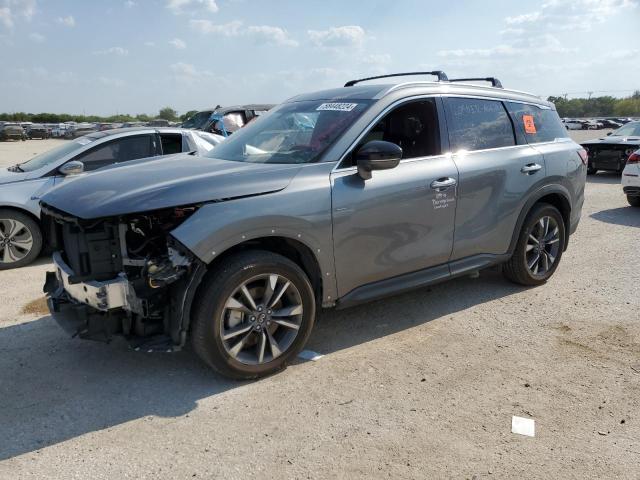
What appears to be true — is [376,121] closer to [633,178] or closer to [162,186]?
[162,186]

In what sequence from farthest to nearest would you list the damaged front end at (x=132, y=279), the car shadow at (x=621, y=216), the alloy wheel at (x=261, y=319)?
the car shadow at (x=621, y=216) → the alloy wheel at (x=261, y=319) → the damaged front end at (x=132, y=279)

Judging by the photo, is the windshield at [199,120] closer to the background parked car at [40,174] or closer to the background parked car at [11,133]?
the background parked car at [40,174]

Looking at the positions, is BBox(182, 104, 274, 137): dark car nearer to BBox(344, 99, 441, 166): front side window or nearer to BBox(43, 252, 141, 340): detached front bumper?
BBox(344, 99, 441, 166): front side window

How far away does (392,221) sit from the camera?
13.3 feet

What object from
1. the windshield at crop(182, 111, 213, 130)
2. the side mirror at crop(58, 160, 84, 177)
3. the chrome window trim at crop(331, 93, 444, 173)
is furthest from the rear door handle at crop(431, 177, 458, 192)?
the windshield at crop(182, 111, 213, 130)

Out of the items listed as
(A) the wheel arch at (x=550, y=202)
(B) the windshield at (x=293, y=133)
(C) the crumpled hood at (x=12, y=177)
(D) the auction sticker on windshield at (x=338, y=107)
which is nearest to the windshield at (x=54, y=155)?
(C) the crumpled hood at (x=12, y=177)

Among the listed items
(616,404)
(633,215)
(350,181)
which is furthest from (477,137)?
(633,215)

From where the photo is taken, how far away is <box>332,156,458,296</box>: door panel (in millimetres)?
3855

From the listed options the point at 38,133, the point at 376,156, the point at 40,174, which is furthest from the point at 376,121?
the point at 38,133

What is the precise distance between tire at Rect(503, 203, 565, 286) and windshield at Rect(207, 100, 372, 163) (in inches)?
85.8

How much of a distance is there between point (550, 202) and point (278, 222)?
332 cm

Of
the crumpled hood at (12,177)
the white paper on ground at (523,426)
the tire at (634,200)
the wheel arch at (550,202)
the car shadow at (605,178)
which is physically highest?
the crumpled hood at (12,177)

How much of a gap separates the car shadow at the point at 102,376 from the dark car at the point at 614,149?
10.9 metres

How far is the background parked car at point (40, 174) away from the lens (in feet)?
21.2
